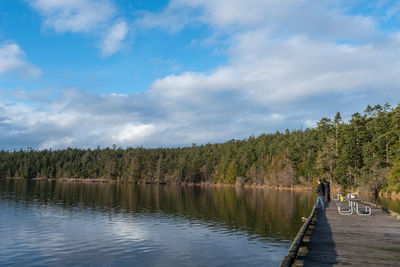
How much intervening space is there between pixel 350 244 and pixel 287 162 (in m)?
100

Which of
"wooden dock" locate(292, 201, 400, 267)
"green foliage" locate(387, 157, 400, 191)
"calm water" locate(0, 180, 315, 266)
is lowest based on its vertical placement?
"calm water" locate(0, 180, 315, 266)

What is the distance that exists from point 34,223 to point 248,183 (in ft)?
364


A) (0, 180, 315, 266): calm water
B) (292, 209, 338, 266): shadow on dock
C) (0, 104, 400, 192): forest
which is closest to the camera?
(292, 209, 338, 266): shadow on dock

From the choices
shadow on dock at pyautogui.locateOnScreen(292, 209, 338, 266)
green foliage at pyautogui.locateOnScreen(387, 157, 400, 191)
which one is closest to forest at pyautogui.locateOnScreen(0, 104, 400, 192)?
green foliage at pyautogui.locateOnScreen(387, 157, 400, 191)

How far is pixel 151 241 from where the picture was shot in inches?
905

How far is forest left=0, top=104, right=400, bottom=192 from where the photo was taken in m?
72.7

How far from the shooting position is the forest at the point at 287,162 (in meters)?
72.7

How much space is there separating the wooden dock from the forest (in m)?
48.1

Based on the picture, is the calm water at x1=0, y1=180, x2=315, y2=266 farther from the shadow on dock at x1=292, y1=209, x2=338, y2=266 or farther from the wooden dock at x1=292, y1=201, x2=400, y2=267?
the wooden dock at x1=292, y1=201, x2=400, y2=267

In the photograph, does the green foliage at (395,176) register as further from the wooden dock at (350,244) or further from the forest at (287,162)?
the wooden dock at (350,244)

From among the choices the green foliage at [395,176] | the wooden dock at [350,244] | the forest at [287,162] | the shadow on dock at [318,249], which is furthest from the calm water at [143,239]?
the forest at [287,162]

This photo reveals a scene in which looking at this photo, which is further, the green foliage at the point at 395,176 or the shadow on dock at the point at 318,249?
the green foliage at the point at 395,176

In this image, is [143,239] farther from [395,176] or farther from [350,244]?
[395,176]

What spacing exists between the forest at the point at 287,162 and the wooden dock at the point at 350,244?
48.1m
